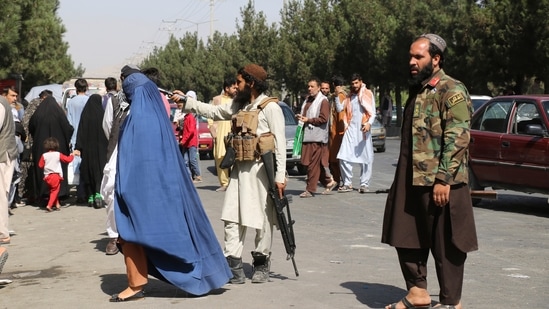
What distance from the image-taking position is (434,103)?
268 inches

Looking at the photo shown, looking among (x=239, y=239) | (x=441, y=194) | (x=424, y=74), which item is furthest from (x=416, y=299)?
(x=239, y=239)

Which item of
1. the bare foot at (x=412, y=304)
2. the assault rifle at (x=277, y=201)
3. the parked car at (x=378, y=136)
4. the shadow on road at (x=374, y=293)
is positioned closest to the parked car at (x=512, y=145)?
the shadow on road at (x=374, y=293)

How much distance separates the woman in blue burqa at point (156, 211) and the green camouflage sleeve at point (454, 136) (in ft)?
6.99

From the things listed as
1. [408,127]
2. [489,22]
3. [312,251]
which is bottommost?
[312,251]

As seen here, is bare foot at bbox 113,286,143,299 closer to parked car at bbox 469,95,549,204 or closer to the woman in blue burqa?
the woman in blue burqa

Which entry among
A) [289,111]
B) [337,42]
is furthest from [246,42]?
[289,111]

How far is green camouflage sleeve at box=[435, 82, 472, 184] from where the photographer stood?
668 cm

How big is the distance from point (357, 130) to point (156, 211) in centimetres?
989

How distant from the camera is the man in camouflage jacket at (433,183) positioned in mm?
6711

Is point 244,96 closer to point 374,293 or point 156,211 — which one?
point 156,211

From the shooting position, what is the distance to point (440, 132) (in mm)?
6762

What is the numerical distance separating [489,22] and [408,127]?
3231cm

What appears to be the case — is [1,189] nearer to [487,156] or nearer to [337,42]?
[487,156]

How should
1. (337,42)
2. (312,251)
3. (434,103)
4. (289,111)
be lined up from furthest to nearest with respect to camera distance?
1. (337,42)
2. (289,111)
3. (312,251)
4. (434,103)
